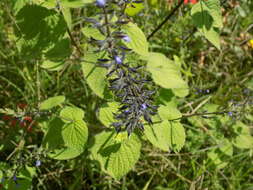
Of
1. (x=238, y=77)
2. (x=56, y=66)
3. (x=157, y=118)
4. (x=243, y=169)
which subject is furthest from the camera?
(x=238, y=77)

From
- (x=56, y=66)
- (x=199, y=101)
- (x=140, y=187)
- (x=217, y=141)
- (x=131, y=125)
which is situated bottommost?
(x=140, y=187)

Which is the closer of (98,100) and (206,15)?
(206,15)

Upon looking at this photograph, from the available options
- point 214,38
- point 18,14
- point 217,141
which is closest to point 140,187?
point 217,141

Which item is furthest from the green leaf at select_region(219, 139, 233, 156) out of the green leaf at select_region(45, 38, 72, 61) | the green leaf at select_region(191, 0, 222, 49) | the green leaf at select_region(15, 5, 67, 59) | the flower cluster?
the green leaf at select_region(15, 5, 67, 59)

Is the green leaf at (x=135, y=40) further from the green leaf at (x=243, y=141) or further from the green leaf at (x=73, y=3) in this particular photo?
the green leaf at (x=243, y=141)

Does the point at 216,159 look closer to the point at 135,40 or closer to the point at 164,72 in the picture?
the point at 164,72

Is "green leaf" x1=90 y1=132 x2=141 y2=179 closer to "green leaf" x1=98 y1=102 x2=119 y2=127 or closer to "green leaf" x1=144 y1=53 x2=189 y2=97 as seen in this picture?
"green leaf" x1=98 y1=102 x2=119 y2=127

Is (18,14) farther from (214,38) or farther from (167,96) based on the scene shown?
(167,96)

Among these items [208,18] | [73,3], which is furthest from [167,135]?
[73,3]
